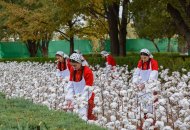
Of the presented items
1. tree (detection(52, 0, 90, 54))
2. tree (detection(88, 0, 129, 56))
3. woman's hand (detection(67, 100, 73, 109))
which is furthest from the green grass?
tree (detection(88, 0, 129, 56))

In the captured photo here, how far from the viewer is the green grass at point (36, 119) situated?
550 centimetres

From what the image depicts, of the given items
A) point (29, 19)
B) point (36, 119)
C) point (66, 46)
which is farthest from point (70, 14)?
point (66, 46)

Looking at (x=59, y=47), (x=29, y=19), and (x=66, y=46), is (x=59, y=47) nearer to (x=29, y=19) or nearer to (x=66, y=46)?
(x=66, y=46)

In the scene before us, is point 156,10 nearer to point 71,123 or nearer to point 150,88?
point 150,88

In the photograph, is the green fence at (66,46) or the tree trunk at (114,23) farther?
the green fence at (66,46)

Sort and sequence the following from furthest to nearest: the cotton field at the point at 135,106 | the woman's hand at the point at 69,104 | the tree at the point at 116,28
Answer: the tree at the point at 116,28, the woman's hand at the point at 69,104, the cotton field at the point at 135,106

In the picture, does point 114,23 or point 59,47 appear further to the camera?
point 59,47

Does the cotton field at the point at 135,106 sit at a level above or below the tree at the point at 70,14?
below

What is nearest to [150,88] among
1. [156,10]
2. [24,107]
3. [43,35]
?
[24,107]

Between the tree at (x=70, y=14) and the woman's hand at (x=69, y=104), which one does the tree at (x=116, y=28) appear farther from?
the woman's hand at (x=69, y=104)

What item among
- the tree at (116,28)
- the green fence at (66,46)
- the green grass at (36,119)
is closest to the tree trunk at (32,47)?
the green fence at (66,46)

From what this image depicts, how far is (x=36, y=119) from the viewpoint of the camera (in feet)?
A: 19.7

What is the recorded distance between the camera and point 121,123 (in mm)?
7266

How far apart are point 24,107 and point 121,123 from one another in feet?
4.89
